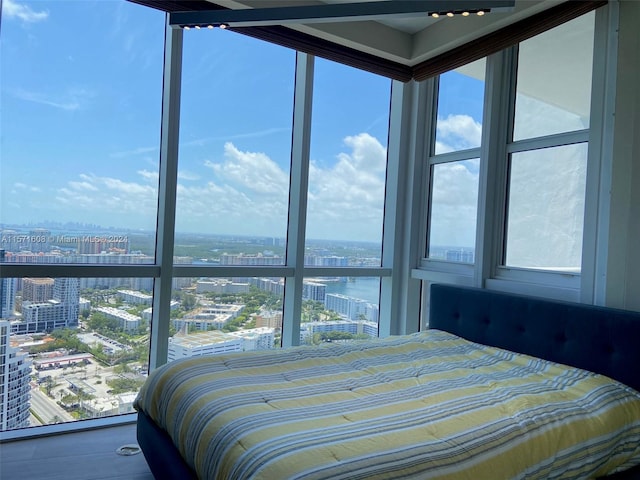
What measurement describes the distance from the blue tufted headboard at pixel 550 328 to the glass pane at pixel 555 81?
1.23 m

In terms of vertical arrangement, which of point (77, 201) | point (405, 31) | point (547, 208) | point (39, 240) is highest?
point (405, 31)

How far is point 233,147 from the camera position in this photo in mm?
3555

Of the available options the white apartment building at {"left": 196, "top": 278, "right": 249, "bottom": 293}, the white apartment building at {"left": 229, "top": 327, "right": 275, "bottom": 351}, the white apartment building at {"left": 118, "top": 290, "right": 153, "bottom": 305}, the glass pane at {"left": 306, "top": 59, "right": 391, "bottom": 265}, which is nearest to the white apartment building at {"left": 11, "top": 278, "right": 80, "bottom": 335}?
the white apartment building at {"left": 118, "top": 290, "right": 153, "bottom": 305}

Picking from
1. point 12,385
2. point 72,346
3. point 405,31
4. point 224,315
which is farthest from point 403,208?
point 12,385

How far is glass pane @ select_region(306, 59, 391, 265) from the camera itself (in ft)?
13.0

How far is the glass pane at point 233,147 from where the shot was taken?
3385mm

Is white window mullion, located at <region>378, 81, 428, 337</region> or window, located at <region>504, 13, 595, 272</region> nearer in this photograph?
window, located at <region>504, 13, 595, 272</region>

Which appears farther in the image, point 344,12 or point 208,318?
point 208,318

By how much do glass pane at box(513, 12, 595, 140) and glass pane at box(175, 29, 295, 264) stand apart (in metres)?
1.88

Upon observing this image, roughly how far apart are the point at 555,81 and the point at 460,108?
2.95ft

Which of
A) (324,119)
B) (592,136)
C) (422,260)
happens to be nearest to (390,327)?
(422,260)

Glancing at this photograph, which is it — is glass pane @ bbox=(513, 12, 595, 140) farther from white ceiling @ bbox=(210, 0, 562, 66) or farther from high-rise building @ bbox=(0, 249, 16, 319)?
high-rise building @ bbox=(0, 249, 16, 319)

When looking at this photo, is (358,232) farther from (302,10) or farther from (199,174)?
(302,10)

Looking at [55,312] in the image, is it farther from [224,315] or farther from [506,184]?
[506,184]
